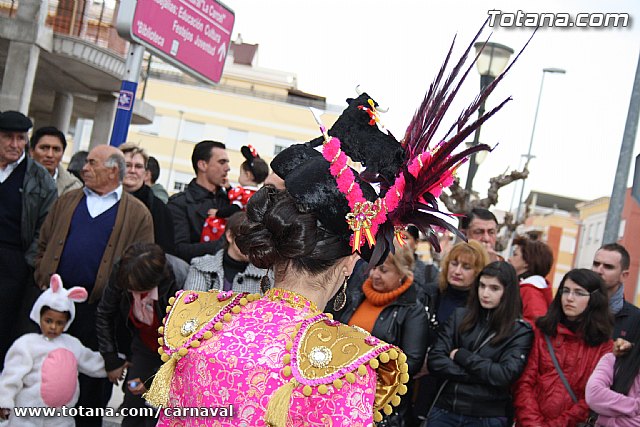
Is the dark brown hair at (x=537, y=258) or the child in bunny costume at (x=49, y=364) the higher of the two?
the dark brown hair at (x=537, y=258)

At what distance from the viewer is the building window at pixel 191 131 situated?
4719cm

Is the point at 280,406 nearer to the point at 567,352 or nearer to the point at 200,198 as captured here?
the point at 567,352

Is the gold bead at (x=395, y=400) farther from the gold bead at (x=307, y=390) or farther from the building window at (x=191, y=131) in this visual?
the building window at (x=191, y=131)

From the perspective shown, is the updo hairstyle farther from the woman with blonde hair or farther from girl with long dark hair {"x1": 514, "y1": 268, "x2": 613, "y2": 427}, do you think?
the woman with blonde hair

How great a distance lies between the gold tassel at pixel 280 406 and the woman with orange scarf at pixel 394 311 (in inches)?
135

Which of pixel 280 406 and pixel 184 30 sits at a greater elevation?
pixel 184 30

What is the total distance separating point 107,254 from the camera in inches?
243

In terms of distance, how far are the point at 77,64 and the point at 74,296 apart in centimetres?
835

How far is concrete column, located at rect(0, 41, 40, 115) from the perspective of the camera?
11.5 m

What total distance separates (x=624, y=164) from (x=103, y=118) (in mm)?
10513

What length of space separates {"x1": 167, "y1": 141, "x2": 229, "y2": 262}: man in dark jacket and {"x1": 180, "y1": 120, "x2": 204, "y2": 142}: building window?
3979cm

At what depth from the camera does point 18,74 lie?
37.8 ft

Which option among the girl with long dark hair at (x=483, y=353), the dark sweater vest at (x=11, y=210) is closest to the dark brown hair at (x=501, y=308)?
the girl with long dark hair at (x=483, y=353)

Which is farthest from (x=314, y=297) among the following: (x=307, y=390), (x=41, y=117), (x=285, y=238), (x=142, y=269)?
(x=41, y=117)
